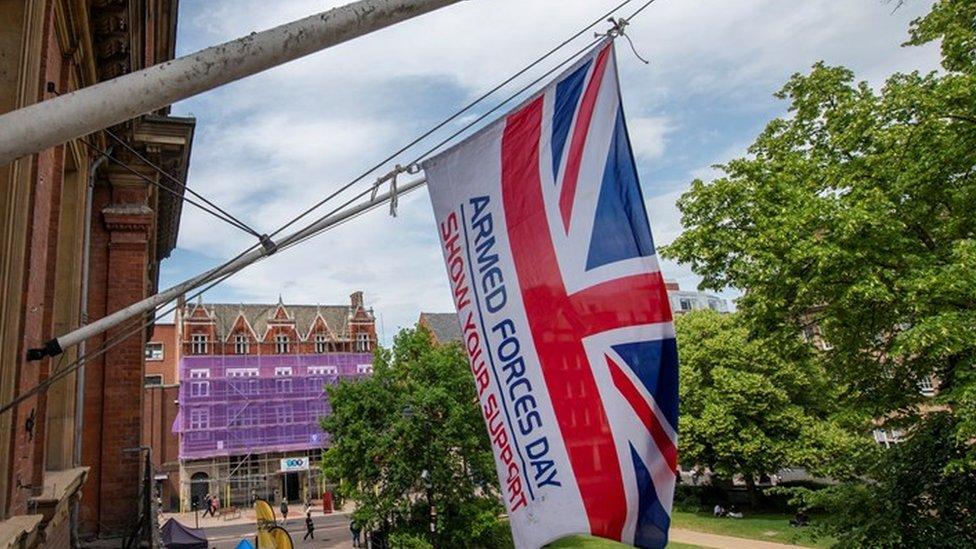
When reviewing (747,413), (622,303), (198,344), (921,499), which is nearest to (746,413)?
(747,413)

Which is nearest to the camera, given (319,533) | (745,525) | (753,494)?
(745,525)

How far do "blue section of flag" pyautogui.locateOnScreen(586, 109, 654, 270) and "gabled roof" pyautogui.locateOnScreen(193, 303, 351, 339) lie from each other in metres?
54.1

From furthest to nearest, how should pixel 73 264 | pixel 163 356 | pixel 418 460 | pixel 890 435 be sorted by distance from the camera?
pixel 163 356
pixel 890 435
pixel 418 460
pixel 73 264

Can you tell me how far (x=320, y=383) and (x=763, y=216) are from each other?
152 feet

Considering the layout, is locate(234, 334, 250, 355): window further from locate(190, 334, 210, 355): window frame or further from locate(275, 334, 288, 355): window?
locate(275, 334, 288, 355): window

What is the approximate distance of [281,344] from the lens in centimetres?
5441

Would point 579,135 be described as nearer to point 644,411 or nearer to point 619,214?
point 619,214

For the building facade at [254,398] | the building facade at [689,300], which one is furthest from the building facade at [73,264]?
the building facade at [689,300]

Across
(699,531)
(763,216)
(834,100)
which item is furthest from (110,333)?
(699,531)

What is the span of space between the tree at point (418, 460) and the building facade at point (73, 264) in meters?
14.7

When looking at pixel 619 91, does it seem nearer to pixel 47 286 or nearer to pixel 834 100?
pixel 47 286

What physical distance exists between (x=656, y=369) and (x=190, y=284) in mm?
3348

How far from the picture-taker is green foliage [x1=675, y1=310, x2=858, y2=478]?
29.7 meters

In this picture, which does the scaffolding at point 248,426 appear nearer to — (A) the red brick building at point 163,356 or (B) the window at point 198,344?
(B) the window at point 198,344
